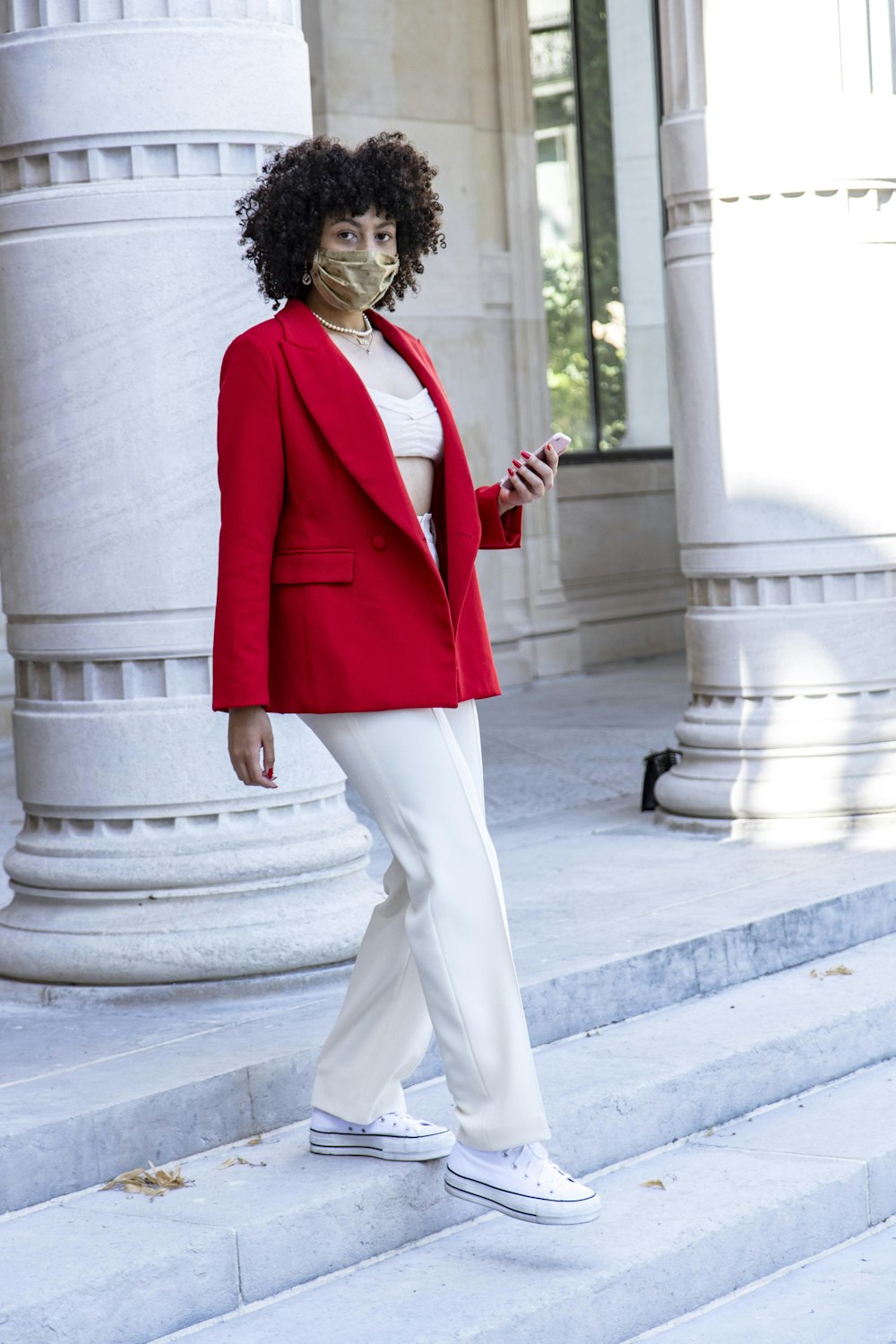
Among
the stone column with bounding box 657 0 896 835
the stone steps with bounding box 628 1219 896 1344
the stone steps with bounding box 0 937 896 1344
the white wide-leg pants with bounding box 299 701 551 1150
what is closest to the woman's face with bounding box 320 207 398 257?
the white wide-leg pants with bounding box 299 701 551 1150

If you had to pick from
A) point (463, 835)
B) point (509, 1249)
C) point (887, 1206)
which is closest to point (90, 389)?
point (463, 835)

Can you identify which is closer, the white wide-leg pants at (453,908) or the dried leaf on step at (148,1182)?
the white wide-leg pants at (453,908)

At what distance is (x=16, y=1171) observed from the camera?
12.1 ft

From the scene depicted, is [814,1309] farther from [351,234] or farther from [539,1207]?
[351,234]

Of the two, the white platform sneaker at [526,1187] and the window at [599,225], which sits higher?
the window at [599,225]

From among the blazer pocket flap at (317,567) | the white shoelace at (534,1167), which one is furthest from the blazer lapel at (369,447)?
the white shoelace at (534,1167)

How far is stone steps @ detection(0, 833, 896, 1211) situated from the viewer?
3.84 metres

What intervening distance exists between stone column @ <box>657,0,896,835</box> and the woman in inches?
130

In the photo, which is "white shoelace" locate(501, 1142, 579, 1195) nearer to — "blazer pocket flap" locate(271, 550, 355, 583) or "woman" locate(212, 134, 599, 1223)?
"woman" locate(212, 134, 599, 1223)

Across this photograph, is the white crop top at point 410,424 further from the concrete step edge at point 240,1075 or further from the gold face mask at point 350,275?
the concrete step edge at point 240,1075

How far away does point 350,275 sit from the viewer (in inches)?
139

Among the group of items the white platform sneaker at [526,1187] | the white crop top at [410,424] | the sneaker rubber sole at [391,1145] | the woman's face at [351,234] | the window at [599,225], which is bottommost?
the sneaker rubber sole at [391,1145]

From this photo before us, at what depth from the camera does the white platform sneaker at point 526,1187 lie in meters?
3.41

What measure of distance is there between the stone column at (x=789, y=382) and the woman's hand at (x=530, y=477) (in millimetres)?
3233
